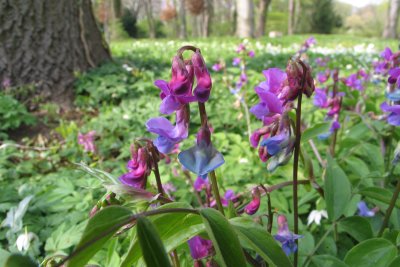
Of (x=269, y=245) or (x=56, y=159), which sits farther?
(x=56, y=159)

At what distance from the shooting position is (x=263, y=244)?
680 mm

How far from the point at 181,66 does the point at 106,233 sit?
1.13 ft

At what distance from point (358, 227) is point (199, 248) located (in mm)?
531

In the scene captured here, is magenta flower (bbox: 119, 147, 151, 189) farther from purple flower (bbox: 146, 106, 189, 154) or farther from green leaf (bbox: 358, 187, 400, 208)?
green leaf (bbox: 358, 187, 400, 208)

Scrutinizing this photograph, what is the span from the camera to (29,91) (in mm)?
4465

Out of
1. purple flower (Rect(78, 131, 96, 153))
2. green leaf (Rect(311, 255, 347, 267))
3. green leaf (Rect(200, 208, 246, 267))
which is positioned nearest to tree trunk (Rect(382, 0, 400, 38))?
purple flower (Rect(78, 131, 96, 153))

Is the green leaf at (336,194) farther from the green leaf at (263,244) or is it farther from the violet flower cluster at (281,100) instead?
the green leaf at (263,244)

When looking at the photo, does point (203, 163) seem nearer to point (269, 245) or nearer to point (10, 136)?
point (269, 245)

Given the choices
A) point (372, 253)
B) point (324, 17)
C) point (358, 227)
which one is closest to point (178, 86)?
point (372, 253)

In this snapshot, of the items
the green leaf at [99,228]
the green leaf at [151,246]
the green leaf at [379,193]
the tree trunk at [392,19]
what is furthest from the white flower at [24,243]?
the tree trunk at [392,19]

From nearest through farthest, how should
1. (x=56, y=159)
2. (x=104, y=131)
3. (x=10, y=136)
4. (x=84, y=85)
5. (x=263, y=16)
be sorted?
(x=56, y=159)
(x=104, y=131)
(x=10, y=136)
(x=84, y=85)
(x=263, y=16)

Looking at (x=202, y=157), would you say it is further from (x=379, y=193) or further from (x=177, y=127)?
(x=379, y=193)

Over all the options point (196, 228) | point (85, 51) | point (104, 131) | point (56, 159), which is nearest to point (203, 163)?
point (196, 228)

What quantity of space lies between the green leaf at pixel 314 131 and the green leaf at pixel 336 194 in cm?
14
